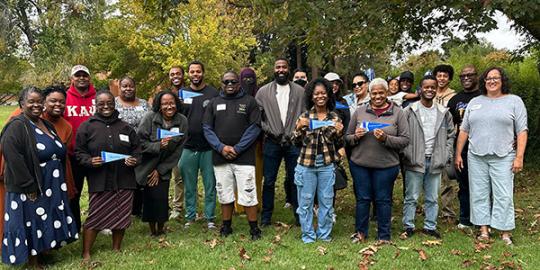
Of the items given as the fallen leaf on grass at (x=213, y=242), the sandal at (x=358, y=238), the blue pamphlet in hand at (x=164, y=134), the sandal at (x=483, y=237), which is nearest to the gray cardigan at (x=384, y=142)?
the sandal at (x=358, y=238)

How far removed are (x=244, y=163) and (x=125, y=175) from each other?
1.48 meters

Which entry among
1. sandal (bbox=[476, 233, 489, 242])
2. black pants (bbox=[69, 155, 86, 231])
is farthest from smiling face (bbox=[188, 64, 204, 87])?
sandal (bbox=[476, 233, 489, 242])

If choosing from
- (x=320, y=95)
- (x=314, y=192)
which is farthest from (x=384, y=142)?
(x=314, y=192)

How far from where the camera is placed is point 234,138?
6.27m

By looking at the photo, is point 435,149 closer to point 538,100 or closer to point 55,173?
point 55,173

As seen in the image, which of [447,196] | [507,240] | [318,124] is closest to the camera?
[318,124]

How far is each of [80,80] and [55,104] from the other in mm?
718

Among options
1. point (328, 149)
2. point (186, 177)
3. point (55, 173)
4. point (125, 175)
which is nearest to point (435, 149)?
point (328, 149)

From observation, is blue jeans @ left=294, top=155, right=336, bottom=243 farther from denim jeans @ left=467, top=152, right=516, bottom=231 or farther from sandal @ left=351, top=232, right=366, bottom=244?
denim jeans @ left=467, top=152, right=516, bottom=231

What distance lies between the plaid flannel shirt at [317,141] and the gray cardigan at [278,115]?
1.90 feet

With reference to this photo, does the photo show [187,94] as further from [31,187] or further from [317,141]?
[31,187]

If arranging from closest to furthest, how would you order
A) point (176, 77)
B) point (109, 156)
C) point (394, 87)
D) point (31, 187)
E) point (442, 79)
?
point (31, 187) → point (109, 156) → point (442, 79) → point (176, 77) → point (394, 87)

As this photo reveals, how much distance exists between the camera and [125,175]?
19.0 feet

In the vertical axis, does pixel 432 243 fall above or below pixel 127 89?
below
